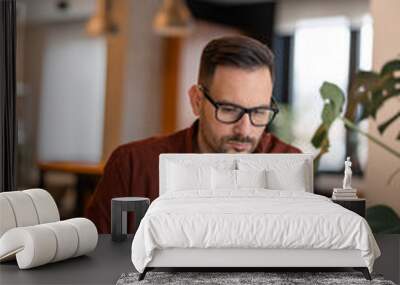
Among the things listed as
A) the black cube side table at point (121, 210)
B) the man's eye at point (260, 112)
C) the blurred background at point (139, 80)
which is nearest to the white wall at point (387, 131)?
the blurred background at point (139, 80)

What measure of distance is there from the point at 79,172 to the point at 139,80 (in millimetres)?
928

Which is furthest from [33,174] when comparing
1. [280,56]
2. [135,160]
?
[280,56]

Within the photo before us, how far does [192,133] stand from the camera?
562 centimetres

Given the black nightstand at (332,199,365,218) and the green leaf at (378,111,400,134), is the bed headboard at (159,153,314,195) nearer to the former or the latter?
the black nightstand at (332,199,365,218)

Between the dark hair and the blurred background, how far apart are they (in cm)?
7

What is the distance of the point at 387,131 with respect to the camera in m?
5.69

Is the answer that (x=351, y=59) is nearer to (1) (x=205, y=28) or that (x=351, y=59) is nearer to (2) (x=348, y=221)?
(1) (x=205, y=28)

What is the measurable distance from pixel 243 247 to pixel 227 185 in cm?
107

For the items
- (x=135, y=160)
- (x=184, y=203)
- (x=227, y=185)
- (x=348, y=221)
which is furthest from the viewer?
(x=135, y=160)

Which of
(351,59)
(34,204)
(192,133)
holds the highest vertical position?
(351,59)

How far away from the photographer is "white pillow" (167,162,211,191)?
485cm

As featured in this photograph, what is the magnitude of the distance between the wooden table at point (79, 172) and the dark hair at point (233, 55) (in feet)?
3.83

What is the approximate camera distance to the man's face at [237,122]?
5.54 metres

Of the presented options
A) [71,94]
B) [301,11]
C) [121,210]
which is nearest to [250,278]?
[121,210]
